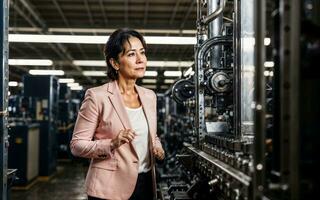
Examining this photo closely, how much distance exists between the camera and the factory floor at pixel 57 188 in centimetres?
777

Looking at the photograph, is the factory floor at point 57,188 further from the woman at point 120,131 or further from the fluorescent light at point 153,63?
the fluorescent light at point 153,63

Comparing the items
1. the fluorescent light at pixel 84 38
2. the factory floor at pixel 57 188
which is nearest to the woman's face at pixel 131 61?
the factory floor at pixel 57 188

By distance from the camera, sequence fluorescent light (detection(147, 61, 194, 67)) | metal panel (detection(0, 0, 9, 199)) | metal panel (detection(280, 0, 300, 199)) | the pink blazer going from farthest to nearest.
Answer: fluorescent light (detection(147, 61, 194, 67)), metal panel (detection(0, 0, 9, 199)), the pink blazer, metal panel (detection(280, 0, 300, 199))

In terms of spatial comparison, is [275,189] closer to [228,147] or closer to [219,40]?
[228,147]

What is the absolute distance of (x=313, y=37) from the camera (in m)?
1.60

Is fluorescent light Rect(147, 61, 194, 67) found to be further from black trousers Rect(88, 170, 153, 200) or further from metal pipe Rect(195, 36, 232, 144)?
black trousers Rect(88, 170, 153, 200)

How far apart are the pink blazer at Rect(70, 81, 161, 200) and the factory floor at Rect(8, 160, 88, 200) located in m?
5.53

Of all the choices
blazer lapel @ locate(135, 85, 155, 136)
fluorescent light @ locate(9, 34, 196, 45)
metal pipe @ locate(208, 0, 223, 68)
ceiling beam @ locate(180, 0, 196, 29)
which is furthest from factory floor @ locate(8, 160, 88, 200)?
blazer lapel @ locate(135, 85, 155, 136)

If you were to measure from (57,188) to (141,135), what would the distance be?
6713 mm

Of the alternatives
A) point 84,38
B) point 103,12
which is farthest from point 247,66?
point 103,12

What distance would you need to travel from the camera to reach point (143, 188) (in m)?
2.49

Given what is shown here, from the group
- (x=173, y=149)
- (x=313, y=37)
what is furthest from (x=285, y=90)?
(x=173, y=149)

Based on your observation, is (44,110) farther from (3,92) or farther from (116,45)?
(116,45)

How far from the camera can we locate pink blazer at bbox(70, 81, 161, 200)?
7.62ft
